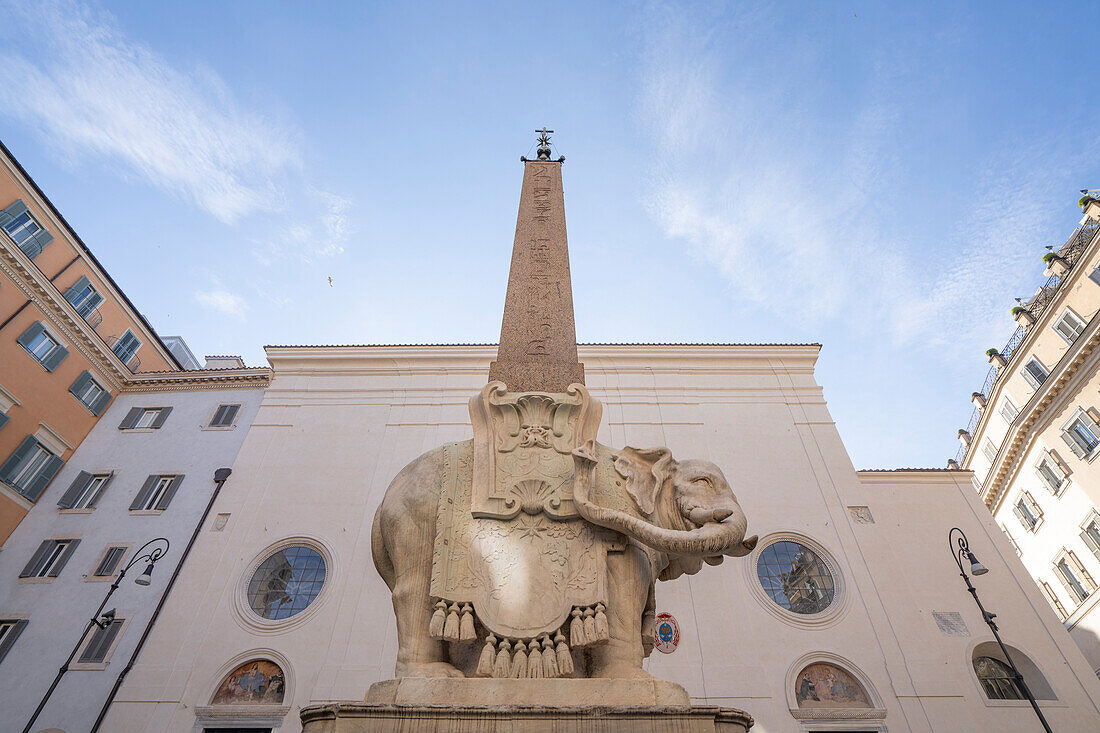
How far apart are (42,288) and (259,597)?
11557 millimetres

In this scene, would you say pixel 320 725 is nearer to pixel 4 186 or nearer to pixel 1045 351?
pixel 4 186

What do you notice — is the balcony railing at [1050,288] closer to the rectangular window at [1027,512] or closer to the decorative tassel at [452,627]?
the rectangular window at [1027,512]

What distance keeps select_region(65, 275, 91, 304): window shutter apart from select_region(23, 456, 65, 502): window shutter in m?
4.85

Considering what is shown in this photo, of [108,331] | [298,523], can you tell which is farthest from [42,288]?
[298,523]

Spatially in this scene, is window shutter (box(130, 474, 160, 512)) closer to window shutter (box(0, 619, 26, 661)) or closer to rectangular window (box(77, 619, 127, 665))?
window shutter (box(0, 619, 26, 661))

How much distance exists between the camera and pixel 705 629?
12.9m

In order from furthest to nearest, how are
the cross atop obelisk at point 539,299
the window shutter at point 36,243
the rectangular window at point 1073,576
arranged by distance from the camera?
the rectangular window at point 1073,576 → the window shutter at point 36,243 → the cross atop obelisk at point 539,299

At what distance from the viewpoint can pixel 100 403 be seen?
19062 mm

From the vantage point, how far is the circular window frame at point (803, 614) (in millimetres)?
13086

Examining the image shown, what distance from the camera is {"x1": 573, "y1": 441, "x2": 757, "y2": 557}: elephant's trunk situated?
325cm

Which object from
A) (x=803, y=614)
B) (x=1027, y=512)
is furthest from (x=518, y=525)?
(x=1027, y=512)

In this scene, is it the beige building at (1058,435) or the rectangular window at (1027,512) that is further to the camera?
the rectangular window at (1027,512)

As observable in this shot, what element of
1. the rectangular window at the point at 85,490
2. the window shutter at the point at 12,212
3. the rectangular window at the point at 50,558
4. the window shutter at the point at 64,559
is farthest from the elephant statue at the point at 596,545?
the window shutter at the point at 12,212

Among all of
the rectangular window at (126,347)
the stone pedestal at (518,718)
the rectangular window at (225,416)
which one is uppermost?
the rectangular window at (126,347)
